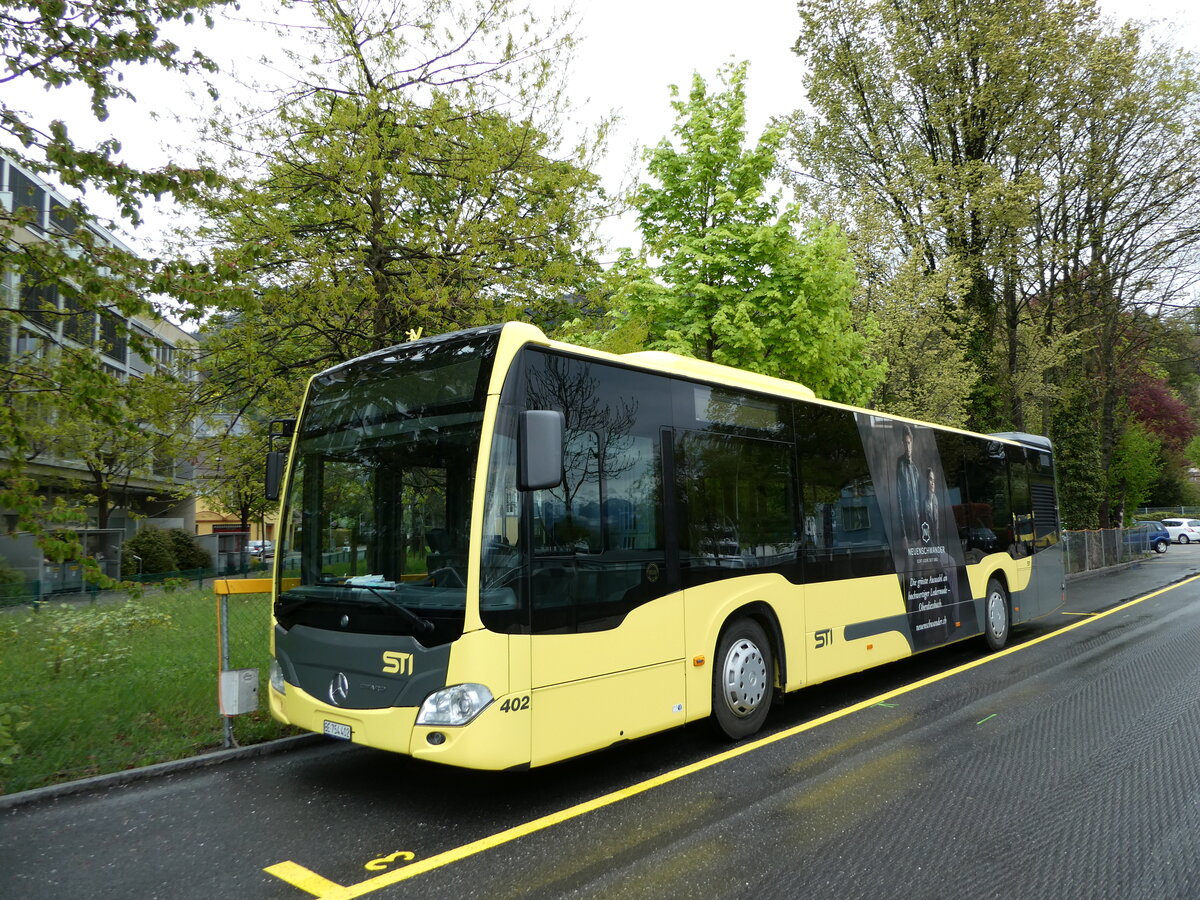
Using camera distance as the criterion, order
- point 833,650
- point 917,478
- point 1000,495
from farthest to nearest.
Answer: point 1000,495, point 917,478, point 833,650

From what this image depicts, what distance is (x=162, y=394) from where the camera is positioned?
6.58 meters

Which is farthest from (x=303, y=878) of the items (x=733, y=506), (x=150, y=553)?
(x=150, y=553)

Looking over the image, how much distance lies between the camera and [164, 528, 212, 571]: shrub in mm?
33312

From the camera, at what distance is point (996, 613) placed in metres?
11.1

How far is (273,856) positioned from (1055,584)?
1264 cm

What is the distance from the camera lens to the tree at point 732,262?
1294 cm

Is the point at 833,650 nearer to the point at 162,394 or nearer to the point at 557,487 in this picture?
the point at 557,487

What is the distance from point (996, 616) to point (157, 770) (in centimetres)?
995

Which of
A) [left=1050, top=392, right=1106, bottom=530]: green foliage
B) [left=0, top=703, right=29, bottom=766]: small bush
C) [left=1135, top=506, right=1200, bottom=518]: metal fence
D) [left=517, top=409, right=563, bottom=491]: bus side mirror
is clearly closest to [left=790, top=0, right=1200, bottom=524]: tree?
[left=1050, top=392, right=1106, bottom=530]: green foliage

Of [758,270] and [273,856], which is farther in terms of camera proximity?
[758,270]

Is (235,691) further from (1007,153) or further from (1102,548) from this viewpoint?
(1102,548)

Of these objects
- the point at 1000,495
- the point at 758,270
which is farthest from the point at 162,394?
the point at 1000,495

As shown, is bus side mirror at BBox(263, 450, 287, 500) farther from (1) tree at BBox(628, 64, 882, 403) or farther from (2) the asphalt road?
(1) tree at BBox(628, 64, 882, 403)

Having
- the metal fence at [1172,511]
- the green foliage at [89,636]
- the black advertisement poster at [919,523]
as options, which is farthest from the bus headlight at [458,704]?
the metal fence at [1172,511]
